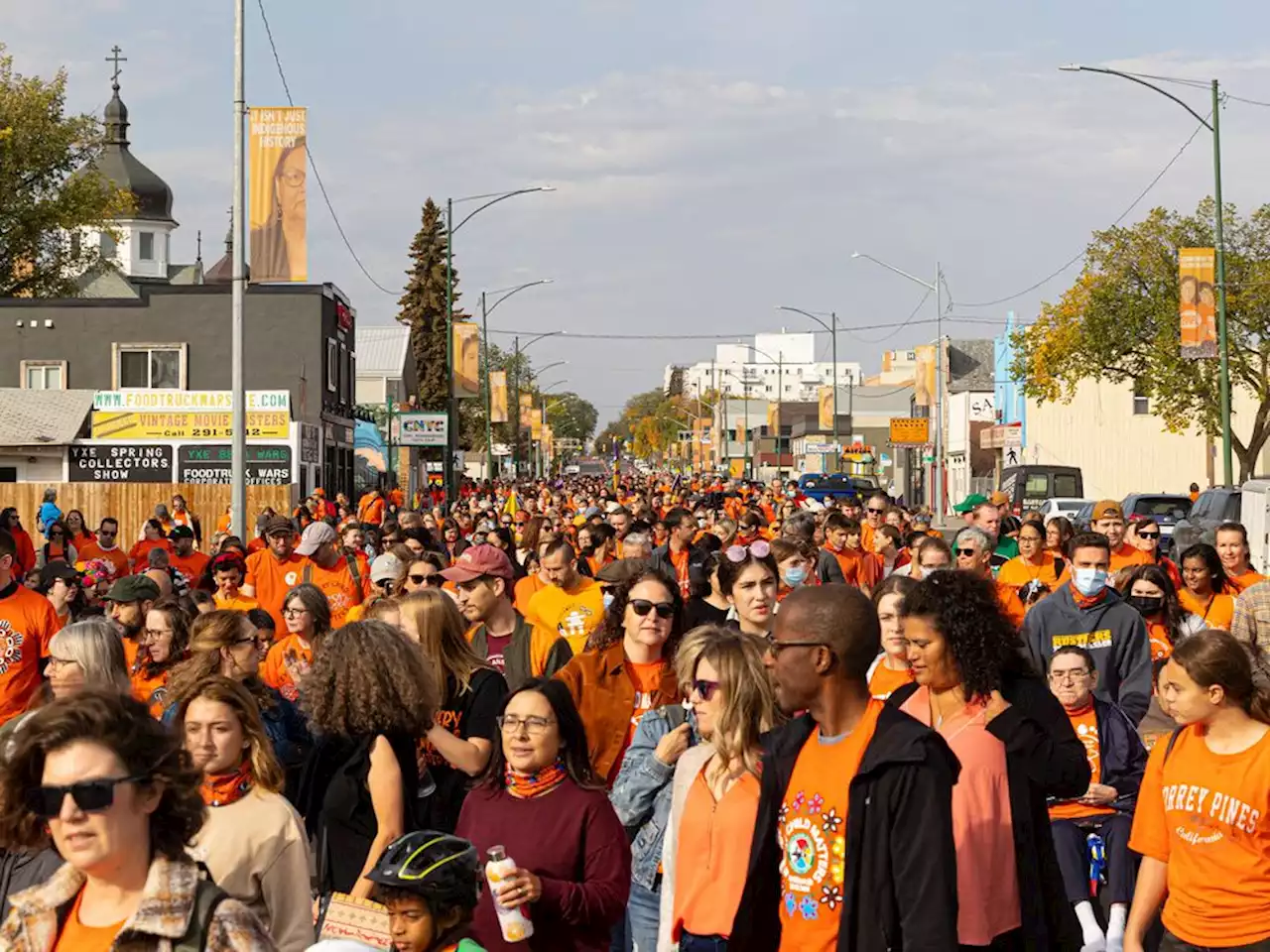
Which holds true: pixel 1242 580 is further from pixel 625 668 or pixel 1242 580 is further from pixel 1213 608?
pixel 625 668

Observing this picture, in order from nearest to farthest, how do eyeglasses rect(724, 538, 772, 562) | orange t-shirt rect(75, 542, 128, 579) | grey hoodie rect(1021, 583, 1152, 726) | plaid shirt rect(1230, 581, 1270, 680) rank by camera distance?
eyeglasses rect(724, 538, 772, 562) → grey hoodie rect(1021, 583, 1152, 726) → plaid shirt rect(1230, 581, 1270, 680) → orange t-shirt rect(75, 542, 128, 579)

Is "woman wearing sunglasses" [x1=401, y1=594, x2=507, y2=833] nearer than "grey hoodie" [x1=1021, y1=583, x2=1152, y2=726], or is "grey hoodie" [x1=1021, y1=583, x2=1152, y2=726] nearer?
"woman wearing sunglasses" [x1=401, y1=594, x2=507, y2=833]

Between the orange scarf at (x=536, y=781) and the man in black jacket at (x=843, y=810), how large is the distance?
24.5 inches

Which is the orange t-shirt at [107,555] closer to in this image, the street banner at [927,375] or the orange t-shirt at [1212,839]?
the orange t-shirt at [1212,839]

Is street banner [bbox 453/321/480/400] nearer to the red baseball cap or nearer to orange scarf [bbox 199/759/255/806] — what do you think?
the red baseball cap

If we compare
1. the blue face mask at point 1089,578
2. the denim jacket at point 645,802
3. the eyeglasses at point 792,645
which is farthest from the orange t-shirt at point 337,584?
the eyeglasses at point 792,645

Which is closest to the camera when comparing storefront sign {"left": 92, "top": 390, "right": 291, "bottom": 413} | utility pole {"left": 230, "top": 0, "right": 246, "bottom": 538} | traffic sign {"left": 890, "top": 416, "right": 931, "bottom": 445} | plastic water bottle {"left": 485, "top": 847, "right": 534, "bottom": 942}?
plastic water bottle {"left": 485, "top": 847, "right": 534, "bottom": 942}

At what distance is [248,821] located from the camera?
16.8ft

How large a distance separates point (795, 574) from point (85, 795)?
28.7 feet

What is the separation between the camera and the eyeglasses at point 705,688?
221 inches

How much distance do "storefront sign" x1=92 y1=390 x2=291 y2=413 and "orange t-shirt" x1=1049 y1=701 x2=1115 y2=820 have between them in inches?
1232

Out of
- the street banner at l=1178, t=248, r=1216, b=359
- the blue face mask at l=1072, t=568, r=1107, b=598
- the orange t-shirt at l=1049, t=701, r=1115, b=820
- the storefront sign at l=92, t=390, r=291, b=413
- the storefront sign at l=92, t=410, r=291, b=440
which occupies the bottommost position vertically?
the orange t-shirt at l=1049, t=701, r=1115, b=820

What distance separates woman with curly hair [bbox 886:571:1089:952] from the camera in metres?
5.15

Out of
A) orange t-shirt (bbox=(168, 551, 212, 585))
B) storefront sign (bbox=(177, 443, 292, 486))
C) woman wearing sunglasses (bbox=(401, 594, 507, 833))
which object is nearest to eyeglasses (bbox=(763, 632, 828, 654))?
woman wearing sunglasses (bbox=(401, 594, 507, 833))
